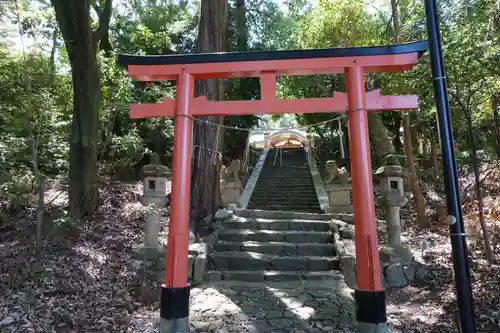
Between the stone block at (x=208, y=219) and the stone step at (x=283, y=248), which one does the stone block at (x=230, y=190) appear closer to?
the stone block at (x=208, y=219)

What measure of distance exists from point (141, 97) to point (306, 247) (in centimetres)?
665

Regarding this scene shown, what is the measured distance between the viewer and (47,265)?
5.44m

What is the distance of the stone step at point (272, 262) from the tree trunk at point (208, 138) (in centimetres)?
164

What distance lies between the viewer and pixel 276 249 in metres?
7.15

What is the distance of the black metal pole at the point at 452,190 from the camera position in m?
3.21

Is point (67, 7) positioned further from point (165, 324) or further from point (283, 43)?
point (283, 43)

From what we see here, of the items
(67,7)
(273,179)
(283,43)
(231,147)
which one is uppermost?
(283,43)

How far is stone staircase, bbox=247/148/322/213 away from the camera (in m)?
11.5

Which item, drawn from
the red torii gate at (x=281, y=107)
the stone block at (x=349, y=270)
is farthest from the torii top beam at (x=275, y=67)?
the stone block at (x=349, y=270)

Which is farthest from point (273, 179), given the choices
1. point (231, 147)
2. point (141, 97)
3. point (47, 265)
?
point (47, 265)

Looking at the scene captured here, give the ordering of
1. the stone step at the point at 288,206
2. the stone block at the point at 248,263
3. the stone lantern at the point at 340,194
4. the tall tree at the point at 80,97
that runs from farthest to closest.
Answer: the stone step at the point at 288,206 → the stone lantern at the point at 340,194 → the tall tree at the point at 80,97 → the stone block at the point at 248,263

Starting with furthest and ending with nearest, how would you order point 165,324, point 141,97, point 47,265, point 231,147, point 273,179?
point 231,147
point 273,179
point 141,97
point 47,265
point 165,324

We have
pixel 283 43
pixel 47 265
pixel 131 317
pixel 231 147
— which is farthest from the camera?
pixel 231 147

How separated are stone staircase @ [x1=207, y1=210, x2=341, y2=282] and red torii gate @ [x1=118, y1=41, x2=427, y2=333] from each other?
2210 millimetres
